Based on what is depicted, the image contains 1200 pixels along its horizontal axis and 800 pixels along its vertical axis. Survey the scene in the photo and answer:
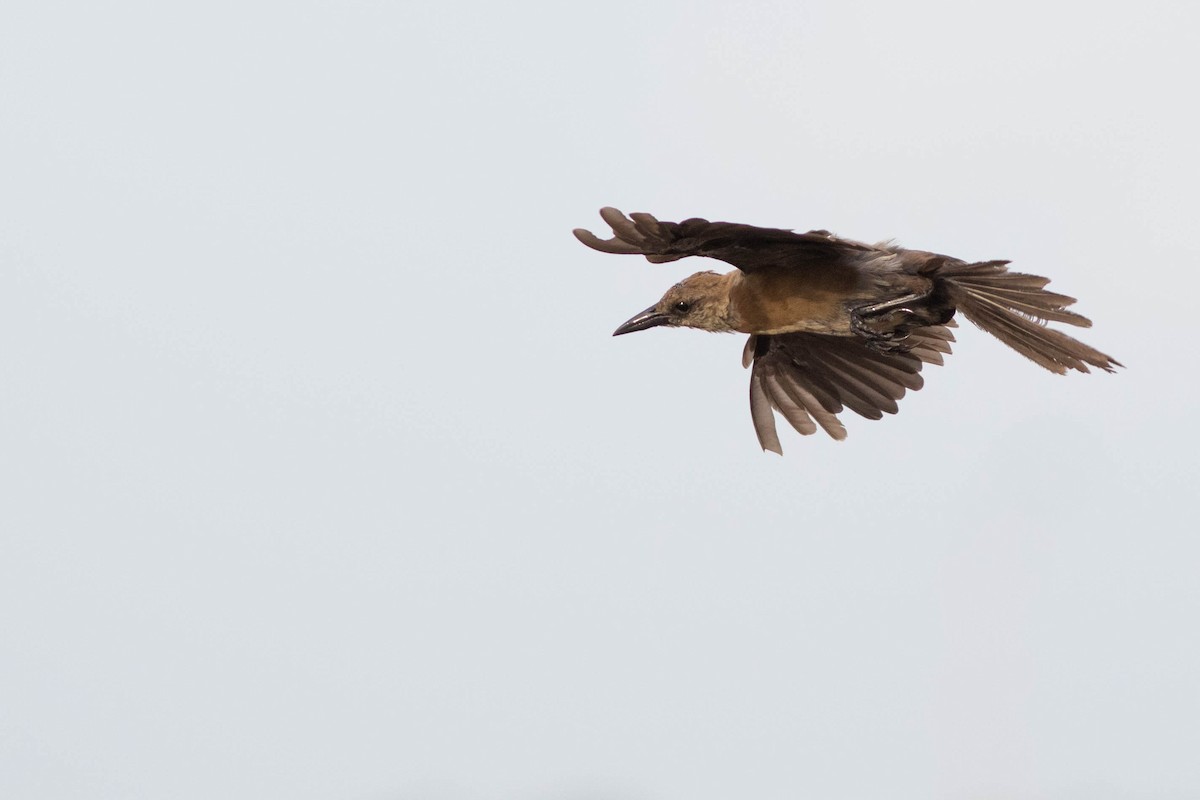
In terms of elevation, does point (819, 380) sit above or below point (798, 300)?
above

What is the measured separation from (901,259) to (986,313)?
0.50m

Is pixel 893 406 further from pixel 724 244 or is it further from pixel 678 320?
pixel 724 244

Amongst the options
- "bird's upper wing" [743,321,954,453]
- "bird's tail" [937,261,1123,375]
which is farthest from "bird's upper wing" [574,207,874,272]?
"bird's upper wing" [743,321,954,453]

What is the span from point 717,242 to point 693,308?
1.06 m

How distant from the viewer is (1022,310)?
8.64 meters

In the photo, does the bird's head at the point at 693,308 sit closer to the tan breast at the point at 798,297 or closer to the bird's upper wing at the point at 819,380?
the tan breast at the point at 798,297

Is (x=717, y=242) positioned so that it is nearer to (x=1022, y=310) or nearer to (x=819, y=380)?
(x=1022, y=310)

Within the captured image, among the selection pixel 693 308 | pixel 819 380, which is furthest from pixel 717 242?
pixel 819 380

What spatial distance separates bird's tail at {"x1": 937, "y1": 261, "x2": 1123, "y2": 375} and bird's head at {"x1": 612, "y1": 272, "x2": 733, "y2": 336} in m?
1.09

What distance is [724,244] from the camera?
8258mm

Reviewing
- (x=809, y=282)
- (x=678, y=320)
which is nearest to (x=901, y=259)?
(x=809, y=282)

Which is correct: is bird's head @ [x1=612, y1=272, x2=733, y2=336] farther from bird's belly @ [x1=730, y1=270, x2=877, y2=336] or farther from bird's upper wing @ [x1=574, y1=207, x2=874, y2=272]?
bird's upper wing @ [x1=574, y1=207, x2=874, y2=272]

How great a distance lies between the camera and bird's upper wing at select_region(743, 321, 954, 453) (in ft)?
32.5

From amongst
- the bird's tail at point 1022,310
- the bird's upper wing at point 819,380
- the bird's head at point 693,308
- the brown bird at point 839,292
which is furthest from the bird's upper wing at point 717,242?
the bird's upper wing at point 819,380
